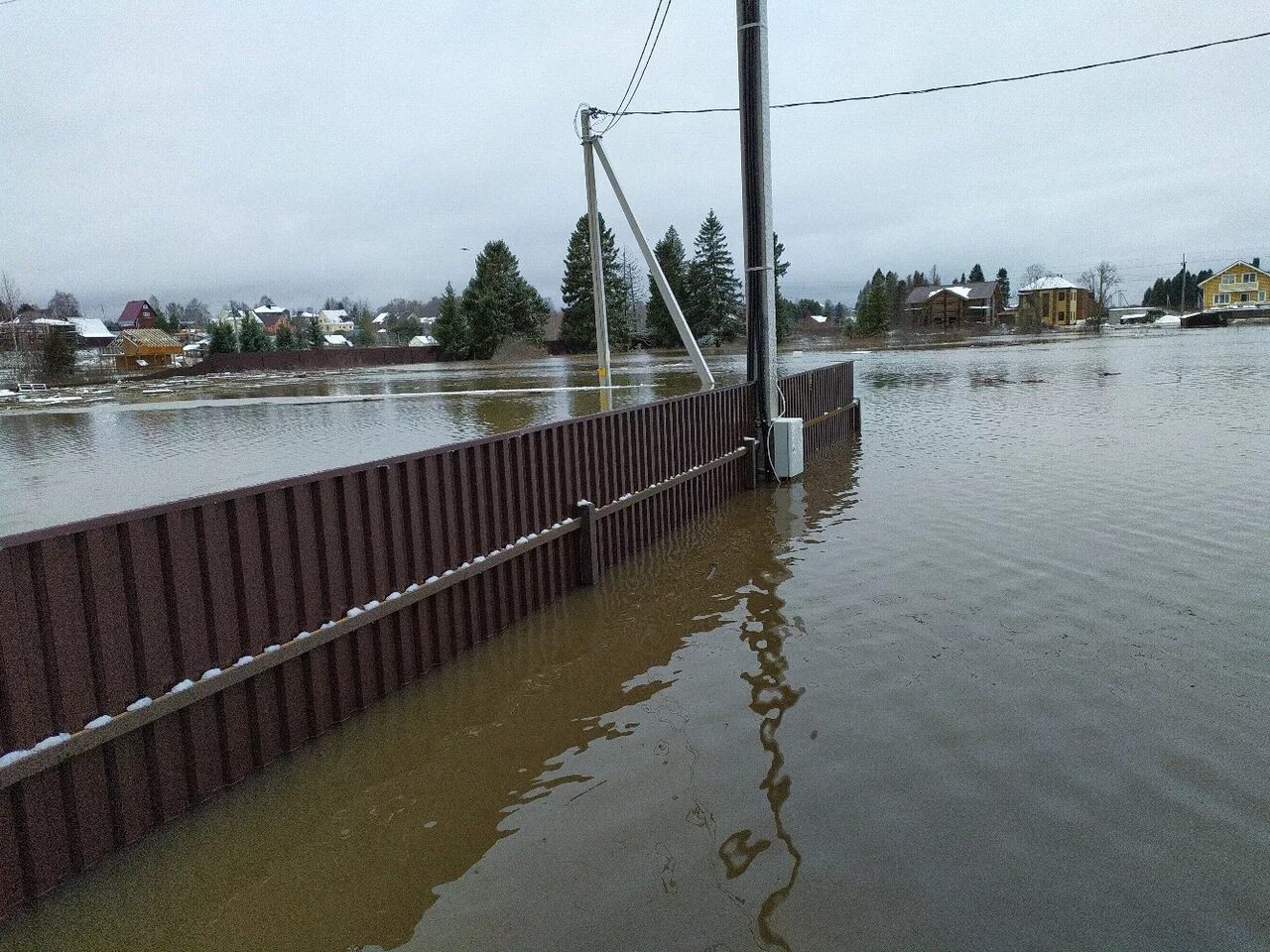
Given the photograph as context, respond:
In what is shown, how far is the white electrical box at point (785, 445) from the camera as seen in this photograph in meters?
12.9

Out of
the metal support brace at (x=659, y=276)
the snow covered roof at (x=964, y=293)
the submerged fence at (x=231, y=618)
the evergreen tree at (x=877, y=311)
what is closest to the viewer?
the submerged fence at (x=231, y=618)

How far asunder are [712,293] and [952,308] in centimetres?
5808

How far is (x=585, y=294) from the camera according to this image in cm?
7688

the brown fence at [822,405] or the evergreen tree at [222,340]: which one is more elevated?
the evergreen tree at [222,340]

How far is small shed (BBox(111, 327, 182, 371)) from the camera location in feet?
303

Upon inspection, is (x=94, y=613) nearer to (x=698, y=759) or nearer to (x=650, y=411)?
(x=698, y=759)

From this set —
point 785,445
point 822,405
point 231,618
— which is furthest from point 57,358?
point 231,618

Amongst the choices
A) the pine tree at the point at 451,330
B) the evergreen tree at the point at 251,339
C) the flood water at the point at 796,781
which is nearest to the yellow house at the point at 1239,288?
the pine tree at the point at 451,330

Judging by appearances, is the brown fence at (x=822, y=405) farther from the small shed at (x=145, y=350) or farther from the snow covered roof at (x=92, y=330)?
the snow covered roof at (x=92, y=330)

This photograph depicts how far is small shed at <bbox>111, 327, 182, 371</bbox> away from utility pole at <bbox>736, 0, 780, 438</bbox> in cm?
9353

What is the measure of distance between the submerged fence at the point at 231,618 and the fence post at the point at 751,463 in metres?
5.28

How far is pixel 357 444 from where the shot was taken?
67.9ft

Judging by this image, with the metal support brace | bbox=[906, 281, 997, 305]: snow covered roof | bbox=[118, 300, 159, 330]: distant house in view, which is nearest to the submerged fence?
the metal support brace

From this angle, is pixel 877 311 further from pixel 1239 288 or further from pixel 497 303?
pixel 1239 288
